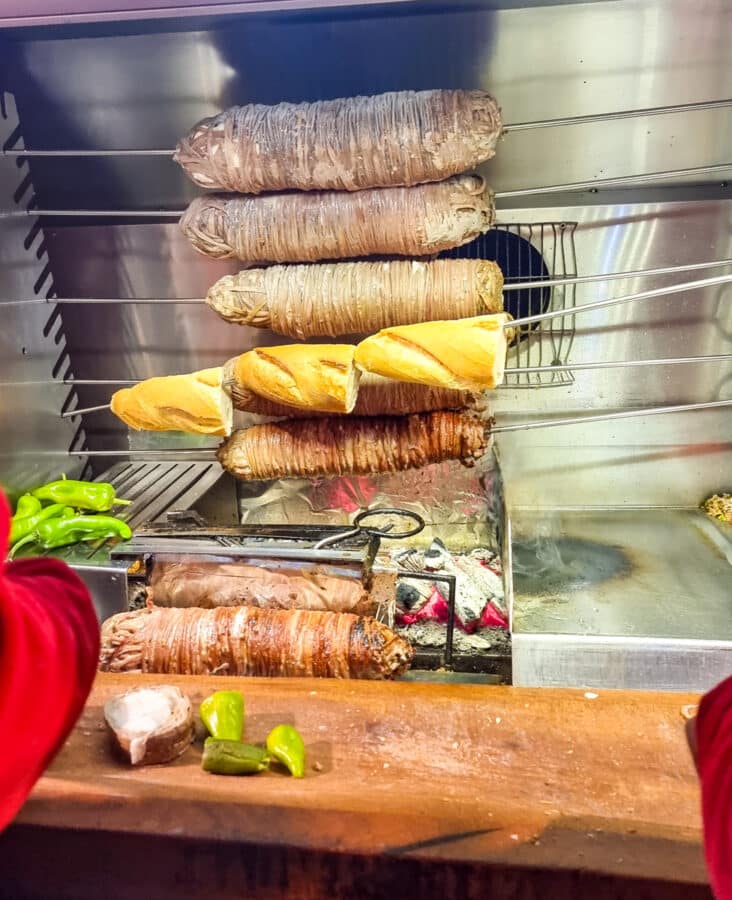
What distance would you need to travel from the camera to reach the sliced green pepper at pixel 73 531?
76.9 inches

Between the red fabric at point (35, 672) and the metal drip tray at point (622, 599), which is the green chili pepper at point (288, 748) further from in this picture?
the metal drip tray at point (622, 599)

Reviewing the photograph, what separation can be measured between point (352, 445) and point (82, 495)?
0.98 m

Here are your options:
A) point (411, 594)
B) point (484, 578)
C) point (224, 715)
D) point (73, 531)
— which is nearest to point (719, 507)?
point (484, 578)

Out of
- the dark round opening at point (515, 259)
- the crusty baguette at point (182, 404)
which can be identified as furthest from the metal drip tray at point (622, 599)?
the crusty baguette at point (182, 404)

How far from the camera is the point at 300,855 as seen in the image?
104cm

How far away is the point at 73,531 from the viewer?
198 cm

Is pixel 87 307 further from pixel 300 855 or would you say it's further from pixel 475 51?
pixel 300 855

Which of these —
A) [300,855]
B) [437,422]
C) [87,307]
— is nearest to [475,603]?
[437,422]

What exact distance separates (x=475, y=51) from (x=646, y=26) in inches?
21.4

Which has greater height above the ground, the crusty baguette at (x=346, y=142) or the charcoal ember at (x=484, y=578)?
the crusty baguette at (x=346, y=142)

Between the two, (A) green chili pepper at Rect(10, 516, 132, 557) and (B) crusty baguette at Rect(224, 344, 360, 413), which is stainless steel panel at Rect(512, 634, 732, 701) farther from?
(A) green chili pepper at Rect(10, 516, 132, 557)

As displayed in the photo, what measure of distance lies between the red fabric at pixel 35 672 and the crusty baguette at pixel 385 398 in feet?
3.97

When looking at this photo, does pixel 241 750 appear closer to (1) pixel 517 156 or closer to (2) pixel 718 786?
(2) pixel 718 786

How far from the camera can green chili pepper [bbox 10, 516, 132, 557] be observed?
6.40 ft
